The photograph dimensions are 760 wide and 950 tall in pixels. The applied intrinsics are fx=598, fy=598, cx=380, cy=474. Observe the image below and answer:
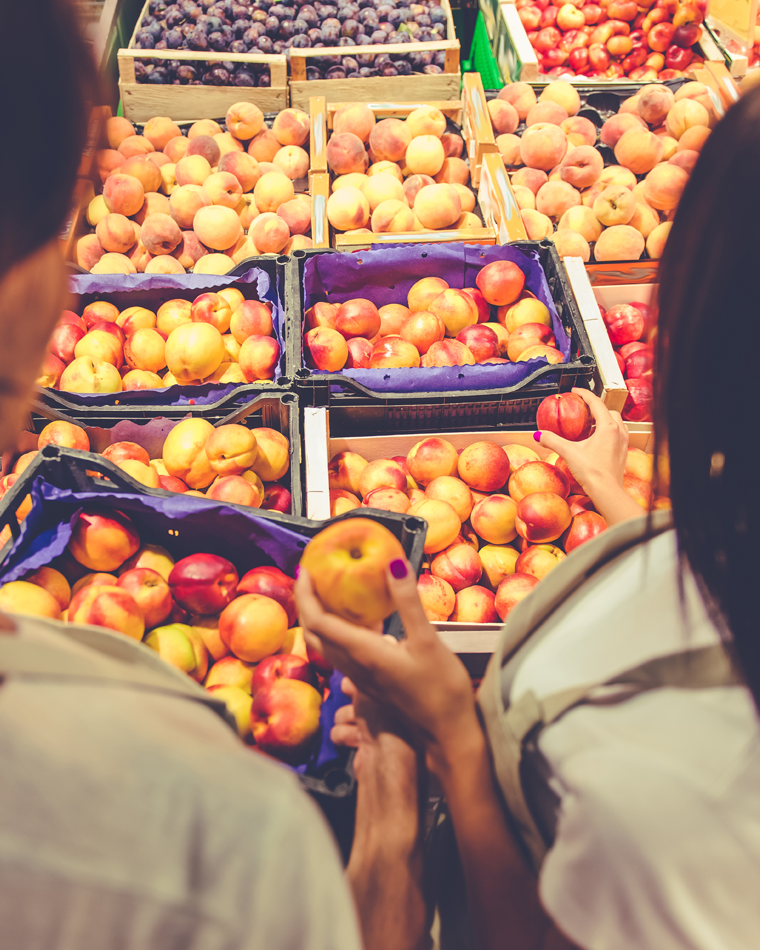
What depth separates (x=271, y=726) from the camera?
138 centimetres

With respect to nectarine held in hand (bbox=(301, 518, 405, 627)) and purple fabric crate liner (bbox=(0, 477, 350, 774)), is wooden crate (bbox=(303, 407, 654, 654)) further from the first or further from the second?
nectarine held in hand (bbox=(301, 518, 405, 627))

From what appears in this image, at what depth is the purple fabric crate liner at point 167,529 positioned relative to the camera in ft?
5.27

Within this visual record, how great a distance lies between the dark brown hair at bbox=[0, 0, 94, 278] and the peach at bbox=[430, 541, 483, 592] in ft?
5.30

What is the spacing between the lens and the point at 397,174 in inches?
134

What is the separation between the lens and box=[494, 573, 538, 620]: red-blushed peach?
75.6 inches

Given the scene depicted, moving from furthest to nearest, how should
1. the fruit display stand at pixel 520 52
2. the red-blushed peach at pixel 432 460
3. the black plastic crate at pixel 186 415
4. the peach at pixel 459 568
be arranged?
1. the fruit display stand at pixel 520 52
2. the red-blushed peach at pixel 432 460
3. the black plastic crate at pixel 186 415
4. the peach at pixel 459 568

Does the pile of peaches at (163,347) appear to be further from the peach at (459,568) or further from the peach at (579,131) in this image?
the peach at (579,131)

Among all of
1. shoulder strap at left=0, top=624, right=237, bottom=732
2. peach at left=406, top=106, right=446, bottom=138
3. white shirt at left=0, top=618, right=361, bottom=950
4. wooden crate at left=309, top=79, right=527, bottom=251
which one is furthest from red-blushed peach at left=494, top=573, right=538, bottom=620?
peach at left=406, top=106, right=446, bottom=138

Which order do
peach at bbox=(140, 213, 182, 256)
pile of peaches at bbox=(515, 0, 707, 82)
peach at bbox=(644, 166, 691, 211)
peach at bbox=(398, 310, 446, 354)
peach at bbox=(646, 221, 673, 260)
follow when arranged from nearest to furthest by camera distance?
peach at bbox=(398, 310, 446, 354)
peach at bbox=(140, 213, 182, 256)
peach at bbox=(646, 221, 673, 260)
peach at bbox=(644, 166, 691, 211)
pile of peaches at bbox=(515, 0, 707, 82)

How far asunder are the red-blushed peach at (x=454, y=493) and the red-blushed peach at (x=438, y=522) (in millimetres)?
57

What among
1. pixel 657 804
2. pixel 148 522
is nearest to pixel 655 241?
pixel 148 522

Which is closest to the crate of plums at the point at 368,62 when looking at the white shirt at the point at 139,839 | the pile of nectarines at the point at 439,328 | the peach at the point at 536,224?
the peach at the point at 536,224

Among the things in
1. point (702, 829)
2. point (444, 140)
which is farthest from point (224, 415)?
point (444, 140)

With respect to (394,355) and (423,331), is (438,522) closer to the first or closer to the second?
(394,355)
